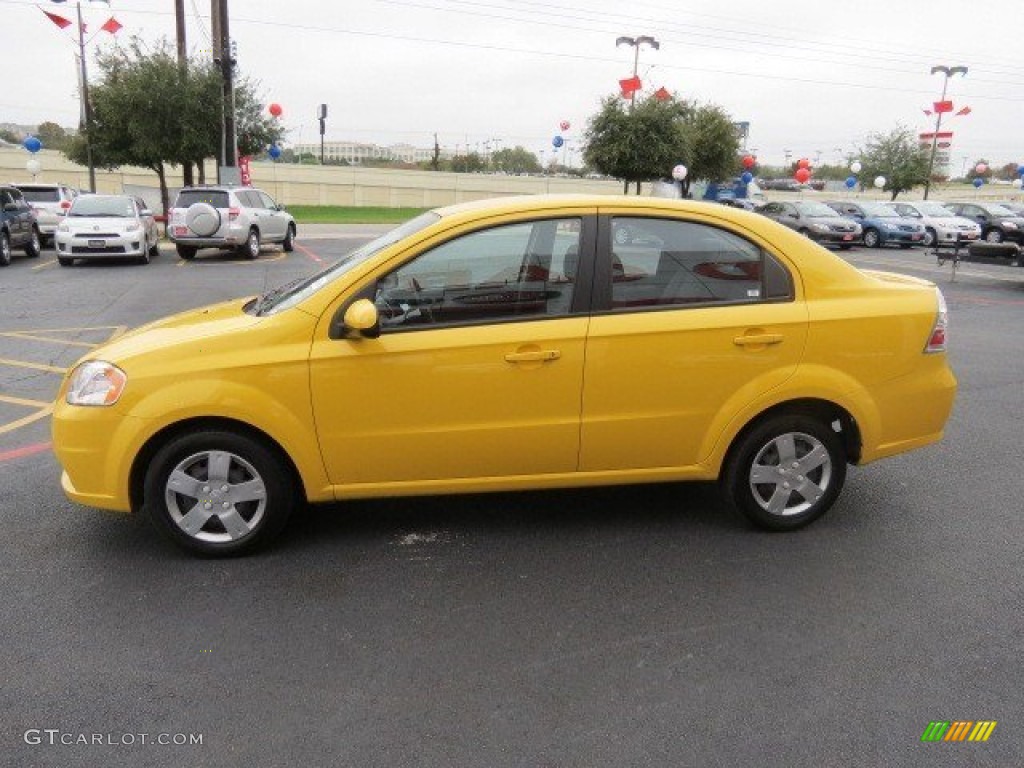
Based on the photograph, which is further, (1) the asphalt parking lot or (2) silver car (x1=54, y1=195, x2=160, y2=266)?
(2) silver car (x1=54, y1=195, x2=160, y2=266)

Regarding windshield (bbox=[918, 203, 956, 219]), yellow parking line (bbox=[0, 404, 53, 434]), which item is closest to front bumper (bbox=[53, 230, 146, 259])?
yellow parking line (bbox=[0, 404, 53, 434])

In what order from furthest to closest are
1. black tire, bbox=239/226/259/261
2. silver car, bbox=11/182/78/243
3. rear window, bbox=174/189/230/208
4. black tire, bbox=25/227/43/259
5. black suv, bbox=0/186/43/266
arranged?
1. silver car, bbox=11/182/78/243
2. black tire, bbox=239/226/259/261
3. rear window, bbox=174/189/230/208
4. black tire, bbox=25/227/43/259
5. black suv, bbox=0/186/43/266

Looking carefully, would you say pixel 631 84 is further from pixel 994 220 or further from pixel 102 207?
pixel 102 207

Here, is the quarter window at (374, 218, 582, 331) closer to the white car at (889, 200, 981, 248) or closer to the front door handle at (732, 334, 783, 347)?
the front door handle at (732, 334, 783, 347)

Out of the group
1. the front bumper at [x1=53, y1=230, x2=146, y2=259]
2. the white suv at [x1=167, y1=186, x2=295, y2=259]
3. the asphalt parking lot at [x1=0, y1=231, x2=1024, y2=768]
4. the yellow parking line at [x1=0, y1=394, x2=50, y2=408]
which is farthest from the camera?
the white suv at [x1=167, y1=186, x2=295, y2=259]

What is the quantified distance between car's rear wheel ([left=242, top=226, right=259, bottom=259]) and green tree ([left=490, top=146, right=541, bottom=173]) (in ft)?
314

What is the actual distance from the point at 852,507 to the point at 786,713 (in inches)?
82.3

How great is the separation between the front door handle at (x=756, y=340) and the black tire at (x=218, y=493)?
2.25 meters

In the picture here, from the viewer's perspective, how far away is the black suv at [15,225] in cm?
1702

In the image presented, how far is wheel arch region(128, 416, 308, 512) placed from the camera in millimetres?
3693

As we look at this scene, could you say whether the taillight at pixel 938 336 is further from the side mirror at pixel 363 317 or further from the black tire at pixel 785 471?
the side mirror at pixel 363 317

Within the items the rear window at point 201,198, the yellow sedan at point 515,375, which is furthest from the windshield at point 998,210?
the yellow sedan at point 515,375

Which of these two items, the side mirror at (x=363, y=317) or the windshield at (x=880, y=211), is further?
the windshield at (x=880, y=211)

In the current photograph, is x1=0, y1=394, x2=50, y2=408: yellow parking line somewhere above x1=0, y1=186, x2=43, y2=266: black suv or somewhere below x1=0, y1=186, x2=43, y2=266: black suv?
below
